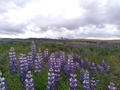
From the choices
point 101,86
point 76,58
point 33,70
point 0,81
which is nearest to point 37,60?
point 33,70

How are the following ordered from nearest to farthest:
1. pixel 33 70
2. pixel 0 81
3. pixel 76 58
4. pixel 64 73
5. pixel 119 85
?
pixel 0 81 → pixel 33 70 → pixel 64 73 → pixel 119 85 → pixel 76 58

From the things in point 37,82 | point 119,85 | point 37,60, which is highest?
point 37,60

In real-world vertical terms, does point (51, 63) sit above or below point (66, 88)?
above

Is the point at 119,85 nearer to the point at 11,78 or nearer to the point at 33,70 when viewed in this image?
the point at 33,70

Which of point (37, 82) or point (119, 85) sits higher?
point (37, 82)

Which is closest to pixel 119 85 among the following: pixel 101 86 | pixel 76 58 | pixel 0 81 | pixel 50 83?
pixel 101 86

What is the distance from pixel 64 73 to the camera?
36.2 feet

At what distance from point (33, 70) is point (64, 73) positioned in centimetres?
143

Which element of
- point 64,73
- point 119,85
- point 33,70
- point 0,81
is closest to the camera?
point 0,81

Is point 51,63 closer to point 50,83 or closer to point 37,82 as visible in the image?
point 37,82

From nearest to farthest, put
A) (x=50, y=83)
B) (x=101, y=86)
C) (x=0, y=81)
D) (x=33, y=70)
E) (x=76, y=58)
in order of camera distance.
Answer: (x=0, y=81) < (x=50, y=83) < (x=33, y=70) < (x=101, y=86) < (x=76, y=58)

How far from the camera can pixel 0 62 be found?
42.2 ft

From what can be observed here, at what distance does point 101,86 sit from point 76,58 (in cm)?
461

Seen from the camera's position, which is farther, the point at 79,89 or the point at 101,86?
the point at 101,86
